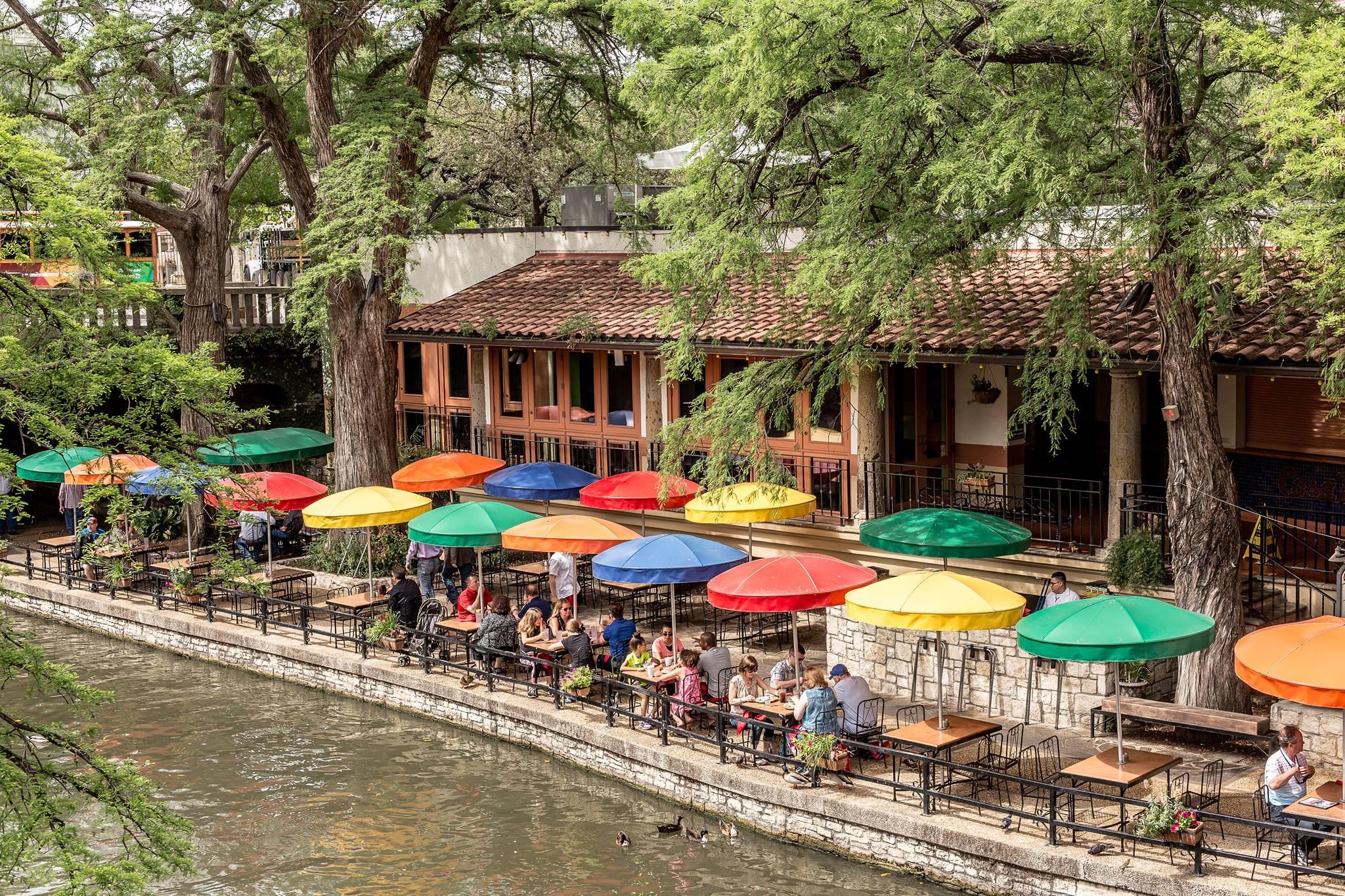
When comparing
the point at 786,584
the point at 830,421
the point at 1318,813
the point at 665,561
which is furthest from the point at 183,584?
the point at 1318,813

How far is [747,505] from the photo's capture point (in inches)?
695

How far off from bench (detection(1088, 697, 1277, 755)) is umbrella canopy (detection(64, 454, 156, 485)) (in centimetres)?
935

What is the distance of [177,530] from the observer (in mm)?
29031

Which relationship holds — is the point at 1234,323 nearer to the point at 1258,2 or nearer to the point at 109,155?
the point at 1258,2

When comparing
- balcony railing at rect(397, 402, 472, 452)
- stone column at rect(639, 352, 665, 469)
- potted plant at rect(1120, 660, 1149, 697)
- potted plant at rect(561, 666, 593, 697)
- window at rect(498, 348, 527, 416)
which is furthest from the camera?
balcony railing at rect(397, 402, 472, 452)

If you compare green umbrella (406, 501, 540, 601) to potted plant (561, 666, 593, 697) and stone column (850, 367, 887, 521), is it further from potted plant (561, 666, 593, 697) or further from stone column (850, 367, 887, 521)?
stone column (850, 367, 887, 521)

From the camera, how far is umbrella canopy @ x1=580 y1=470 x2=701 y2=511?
62.8 feet

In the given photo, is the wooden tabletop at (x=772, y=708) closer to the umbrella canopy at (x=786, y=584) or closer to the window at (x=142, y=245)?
the umbrella canopy at (x=786, y=584)

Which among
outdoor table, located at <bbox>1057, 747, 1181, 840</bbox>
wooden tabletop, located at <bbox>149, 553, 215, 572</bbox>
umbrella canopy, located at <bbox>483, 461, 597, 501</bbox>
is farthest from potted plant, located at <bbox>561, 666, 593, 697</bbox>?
wooden tabletop, located at <bbox>149, 553, 215, 572</bbox>

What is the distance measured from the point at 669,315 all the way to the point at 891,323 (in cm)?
368

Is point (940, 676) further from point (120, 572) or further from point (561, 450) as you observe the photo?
point (120, 572)

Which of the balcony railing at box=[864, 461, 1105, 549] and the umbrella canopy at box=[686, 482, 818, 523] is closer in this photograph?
the umbrella canopy at box=[686, 482, 818, 523]

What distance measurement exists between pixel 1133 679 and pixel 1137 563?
1.77 meters

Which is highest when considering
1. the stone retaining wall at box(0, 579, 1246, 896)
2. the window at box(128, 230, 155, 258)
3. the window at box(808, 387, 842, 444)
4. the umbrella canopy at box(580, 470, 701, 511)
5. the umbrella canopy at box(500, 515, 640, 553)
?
the window at box(128, 230, 155, 258)
